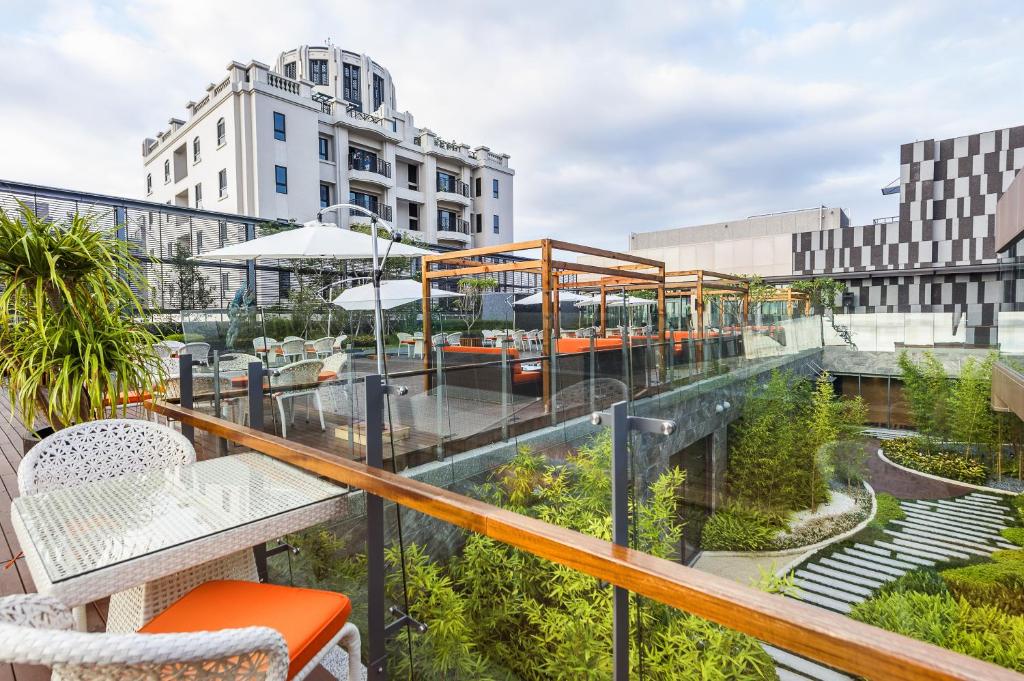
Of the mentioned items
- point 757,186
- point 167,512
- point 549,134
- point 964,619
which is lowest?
point 964,619

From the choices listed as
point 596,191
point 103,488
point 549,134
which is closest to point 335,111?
point 549,134

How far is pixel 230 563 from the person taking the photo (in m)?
1.59

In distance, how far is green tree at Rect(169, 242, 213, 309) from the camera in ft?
39.5

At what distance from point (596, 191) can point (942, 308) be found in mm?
21310

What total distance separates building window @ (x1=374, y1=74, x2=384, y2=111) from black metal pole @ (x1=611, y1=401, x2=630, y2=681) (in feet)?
123

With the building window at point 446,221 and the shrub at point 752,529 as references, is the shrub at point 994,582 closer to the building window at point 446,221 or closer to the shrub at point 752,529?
the shrub at point 752,529

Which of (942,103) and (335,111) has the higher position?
(942,103)

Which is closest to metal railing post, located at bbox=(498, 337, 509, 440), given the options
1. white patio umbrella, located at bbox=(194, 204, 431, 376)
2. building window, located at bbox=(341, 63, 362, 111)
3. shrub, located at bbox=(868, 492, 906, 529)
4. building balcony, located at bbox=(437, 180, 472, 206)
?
white patio umbrella, located at bbox=(194, 204, 431, 376)

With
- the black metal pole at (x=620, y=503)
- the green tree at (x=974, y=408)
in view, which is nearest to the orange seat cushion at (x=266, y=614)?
the black metal pole at (x=620, y=503)

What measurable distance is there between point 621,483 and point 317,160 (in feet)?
77.3

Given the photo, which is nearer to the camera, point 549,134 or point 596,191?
point 549,134

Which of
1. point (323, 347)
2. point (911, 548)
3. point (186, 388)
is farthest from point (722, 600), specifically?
point (911, 548)

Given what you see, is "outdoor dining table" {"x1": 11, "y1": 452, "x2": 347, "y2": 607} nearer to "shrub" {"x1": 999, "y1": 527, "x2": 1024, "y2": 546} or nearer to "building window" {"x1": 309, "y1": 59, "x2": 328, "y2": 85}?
"shrub" {"x1": 999, "y1": 527, "x2": 1024, "y2": 546}

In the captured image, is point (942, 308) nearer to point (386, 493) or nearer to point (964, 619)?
point (964, 619)
